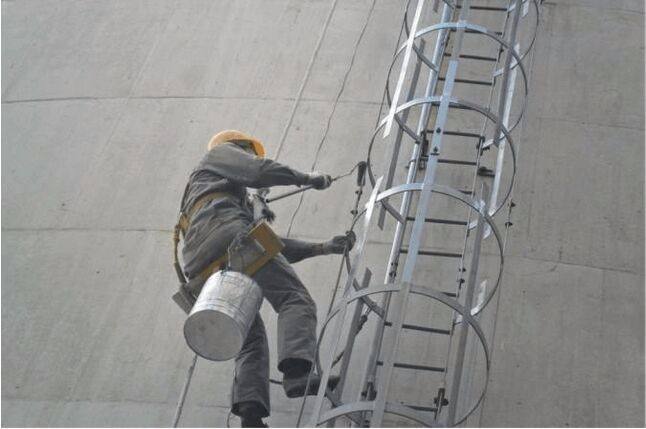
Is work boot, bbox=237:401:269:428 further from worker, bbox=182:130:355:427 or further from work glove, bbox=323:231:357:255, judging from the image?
work glove, bbox=323:231:357:255

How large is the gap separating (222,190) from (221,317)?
1.25 m

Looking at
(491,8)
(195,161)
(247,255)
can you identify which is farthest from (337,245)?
(491,8)

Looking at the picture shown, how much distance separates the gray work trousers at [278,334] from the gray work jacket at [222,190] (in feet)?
1.02

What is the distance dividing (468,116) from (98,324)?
10.3 feet

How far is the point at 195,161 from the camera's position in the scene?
33.7ft

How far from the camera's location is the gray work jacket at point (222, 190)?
804 centimetres

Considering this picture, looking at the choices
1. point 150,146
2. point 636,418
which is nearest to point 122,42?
point 150,146

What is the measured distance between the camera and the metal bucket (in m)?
7.27

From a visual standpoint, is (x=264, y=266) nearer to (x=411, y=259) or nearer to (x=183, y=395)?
(x=183, y=395)

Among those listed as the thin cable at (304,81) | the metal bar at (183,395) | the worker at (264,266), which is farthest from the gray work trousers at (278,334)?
the thin cable at (304,81)

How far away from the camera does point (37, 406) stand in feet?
28.5

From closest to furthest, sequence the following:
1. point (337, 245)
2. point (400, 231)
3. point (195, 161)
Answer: point (337, 245)
point (400, 231)
point (195, 161)

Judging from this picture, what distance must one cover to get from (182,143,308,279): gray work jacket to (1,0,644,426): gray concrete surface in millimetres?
940

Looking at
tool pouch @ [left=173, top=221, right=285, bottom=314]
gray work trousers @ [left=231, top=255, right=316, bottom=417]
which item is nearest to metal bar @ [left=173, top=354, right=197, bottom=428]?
gray work trousers @ [left=231, top=255, right=316, bottom=417]
